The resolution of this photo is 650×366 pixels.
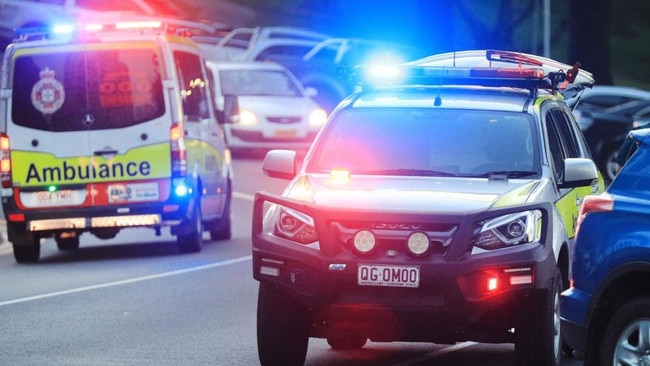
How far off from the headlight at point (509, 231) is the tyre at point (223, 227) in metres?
11.7

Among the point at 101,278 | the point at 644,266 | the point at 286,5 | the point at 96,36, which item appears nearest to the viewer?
the point at 644,266

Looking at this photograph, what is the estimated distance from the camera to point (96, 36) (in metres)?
18.3

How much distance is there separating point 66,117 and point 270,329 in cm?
913

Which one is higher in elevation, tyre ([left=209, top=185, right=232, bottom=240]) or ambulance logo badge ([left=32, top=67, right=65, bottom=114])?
ambulance logo badge ([left=32, top=67, right=65, bottom=114])

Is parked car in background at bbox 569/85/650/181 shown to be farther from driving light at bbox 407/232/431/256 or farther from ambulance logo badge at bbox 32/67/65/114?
driving light at bbox 407/232/431/256

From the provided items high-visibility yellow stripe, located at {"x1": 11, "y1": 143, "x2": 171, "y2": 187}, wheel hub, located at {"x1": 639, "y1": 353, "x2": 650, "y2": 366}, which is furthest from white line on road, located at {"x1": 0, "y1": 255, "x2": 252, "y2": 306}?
wheel hub, located at {"x1": 639, "y1": 353, "x2": 650, "y2": 366}

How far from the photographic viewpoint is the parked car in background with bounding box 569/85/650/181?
3191cm

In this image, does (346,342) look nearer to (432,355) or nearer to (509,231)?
(432,355)

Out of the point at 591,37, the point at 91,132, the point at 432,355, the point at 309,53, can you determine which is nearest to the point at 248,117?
the point at 591,37

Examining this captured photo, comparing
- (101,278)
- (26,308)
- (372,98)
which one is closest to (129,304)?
(26,308)

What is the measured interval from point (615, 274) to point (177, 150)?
10.6 meters

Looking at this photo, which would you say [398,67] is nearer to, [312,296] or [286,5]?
[312,296]

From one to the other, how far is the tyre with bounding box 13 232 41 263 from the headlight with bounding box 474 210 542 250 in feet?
32.5

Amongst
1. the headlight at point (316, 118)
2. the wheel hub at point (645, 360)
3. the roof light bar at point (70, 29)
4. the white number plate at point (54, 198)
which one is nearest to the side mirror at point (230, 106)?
the roof light bar at point (70, 29)
